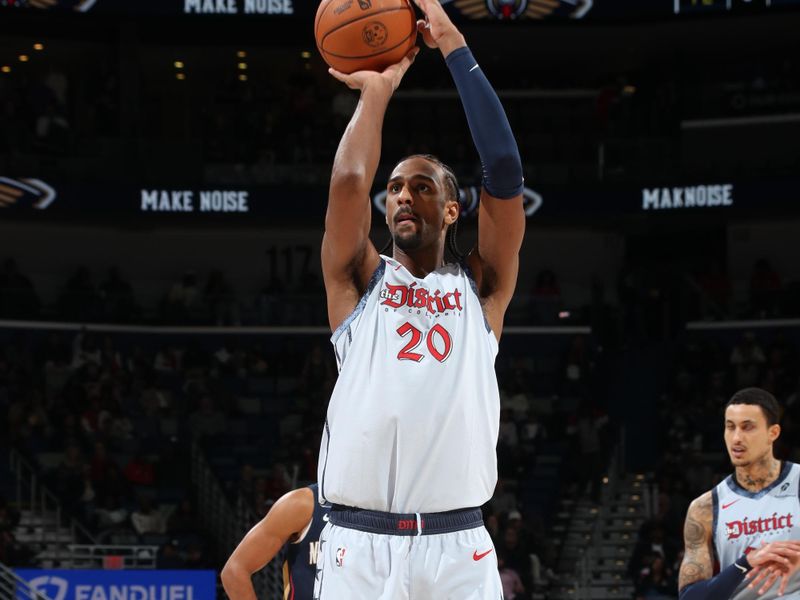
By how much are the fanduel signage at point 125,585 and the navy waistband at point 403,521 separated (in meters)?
8.85

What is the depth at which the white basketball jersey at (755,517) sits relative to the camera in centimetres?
639

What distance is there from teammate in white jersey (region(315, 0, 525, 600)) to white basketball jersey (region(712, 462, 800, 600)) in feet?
8.55

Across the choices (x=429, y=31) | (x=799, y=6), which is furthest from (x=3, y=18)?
(x=429, y=31)

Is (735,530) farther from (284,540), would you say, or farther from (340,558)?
(340,558)

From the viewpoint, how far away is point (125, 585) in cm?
1266

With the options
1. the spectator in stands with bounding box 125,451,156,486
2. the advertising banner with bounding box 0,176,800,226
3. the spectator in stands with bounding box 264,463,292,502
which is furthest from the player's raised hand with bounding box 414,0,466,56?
the advertising banner with bounding box 0,176,800,226

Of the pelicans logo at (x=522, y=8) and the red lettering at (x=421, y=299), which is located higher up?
the pelicans logo at (x=522, y=8)

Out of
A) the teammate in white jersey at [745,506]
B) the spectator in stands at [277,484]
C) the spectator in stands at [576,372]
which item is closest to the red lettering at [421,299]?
the teammate in white jersey at [745,506]

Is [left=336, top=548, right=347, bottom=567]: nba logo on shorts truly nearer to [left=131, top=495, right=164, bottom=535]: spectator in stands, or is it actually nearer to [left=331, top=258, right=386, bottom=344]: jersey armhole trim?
[left=331, top=258, right=386, bottom=344]: jersey armhole trim

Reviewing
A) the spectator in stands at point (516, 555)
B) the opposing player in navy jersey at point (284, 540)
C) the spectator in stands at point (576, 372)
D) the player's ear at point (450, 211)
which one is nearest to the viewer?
the player's ear at point (450, 211)

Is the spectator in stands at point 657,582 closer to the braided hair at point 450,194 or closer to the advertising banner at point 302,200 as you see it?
the advertising banner at point 302,200

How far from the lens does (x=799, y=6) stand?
20.0m

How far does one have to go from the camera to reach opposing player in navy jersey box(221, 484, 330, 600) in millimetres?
6211

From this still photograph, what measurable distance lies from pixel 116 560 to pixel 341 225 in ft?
37.3
